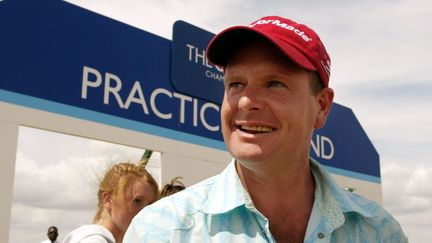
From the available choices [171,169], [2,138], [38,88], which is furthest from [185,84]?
[2,138]

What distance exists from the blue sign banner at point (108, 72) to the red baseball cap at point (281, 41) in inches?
106

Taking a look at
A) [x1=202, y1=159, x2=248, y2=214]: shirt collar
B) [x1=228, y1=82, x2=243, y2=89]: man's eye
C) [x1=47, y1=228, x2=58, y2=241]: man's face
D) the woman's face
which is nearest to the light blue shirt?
[x1=202, y1=159, x2=248, y2=214]: shirt collar

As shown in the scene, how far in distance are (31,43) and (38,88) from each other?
345mm

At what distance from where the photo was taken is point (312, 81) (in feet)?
5.26

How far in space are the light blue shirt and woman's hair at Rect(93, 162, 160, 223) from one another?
1544 mm

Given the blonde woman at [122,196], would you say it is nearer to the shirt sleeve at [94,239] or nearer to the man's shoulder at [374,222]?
the shirt sleeve at [94,239]

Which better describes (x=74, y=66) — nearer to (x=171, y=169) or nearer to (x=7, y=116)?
→ (x=7, y=116)

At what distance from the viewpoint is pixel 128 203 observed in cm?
295

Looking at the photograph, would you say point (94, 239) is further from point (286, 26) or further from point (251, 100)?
point (286, 26)

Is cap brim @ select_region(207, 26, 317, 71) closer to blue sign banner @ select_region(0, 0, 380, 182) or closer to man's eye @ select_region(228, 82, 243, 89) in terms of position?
man's eye @ select_region(228, 82, 243, 89)

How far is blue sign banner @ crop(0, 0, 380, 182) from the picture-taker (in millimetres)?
3971

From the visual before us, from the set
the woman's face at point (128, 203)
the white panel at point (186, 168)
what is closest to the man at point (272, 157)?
the woman's face at point (128, 203)

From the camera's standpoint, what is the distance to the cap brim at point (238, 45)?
1.46m

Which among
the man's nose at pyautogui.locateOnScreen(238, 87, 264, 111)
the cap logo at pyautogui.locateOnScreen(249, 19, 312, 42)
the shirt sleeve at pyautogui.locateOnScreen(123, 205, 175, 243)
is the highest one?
the cap logo at pyautogui.locateOnScreen(249, 19, 312, 42)
